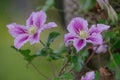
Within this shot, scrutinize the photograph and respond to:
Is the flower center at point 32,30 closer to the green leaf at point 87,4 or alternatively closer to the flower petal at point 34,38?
the flower petal at point 34,38

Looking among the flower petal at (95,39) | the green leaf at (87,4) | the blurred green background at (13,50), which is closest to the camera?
the flower petal at (95,39)

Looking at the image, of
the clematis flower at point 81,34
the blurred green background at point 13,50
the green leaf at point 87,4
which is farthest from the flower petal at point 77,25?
the blurred green background at point 13,50

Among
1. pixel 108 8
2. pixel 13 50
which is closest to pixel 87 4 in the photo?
pixel 108 8

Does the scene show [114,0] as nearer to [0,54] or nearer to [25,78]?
[25,78]

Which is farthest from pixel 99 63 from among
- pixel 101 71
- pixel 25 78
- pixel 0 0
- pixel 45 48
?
pixel 0 0

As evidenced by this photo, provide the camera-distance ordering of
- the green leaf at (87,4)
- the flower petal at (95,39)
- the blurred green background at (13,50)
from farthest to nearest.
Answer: the blurred green background at (13,50)
the green leaf at (87,4)
the flower petal at (95,39)

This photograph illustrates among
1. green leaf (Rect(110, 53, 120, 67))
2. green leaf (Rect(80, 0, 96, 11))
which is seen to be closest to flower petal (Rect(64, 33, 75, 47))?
green leaf (Rect(110, 53, 120, 67))

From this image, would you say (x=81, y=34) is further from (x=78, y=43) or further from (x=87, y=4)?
(x=87, y=4)

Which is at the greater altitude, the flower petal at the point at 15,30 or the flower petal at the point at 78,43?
the flower petal at the point at 15,30

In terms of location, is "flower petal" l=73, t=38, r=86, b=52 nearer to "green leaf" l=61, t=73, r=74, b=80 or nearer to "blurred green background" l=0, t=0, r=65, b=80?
"green leaf" l=61, t=73, r=74, b=80
